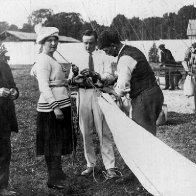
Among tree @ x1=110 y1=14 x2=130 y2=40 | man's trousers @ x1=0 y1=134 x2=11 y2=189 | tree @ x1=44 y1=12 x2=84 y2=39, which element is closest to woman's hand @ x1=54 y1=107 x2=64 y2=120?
man's trousers @ x1=0 y1=134 x2=11 y2=189

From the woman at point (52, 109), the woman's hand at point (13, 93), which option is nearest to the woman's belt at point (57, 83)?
the woman at point (52, 109)

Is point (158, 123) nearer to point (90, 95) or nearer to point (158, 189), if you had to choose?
point (90, 95)

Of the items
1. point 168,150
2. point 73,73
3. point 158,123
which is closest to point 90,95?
point 73,73

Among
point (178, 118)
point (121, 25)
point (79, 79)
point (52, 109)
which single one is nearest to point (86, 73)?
point (79, 79)

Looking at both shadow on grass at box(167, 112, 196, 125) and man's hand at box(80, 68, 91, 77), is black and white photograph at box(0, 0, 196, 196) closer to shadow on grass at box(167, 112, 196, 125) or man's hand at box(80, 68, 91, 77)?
man's hand at box(80, 68, 91, 77)

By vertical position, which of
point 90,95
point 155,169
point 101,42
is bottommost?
point 155,169

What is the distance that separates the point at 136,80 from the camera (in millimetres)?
4574

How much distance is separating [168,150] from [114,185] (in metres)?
1.38

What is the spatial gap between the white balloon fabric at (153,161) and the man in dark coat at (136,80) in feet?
1.11

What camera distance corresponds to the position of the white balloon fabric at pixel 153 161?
3396 mm

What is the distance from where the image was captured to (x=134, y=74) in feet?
14.8

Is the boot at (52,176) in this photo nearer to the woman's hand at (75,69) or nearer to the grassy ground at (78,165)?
the grassy ground at (78,165)

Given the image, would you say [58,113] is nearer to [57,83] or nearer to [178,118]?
[57,83]

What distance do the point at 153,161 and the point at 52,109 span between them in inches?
57.6
